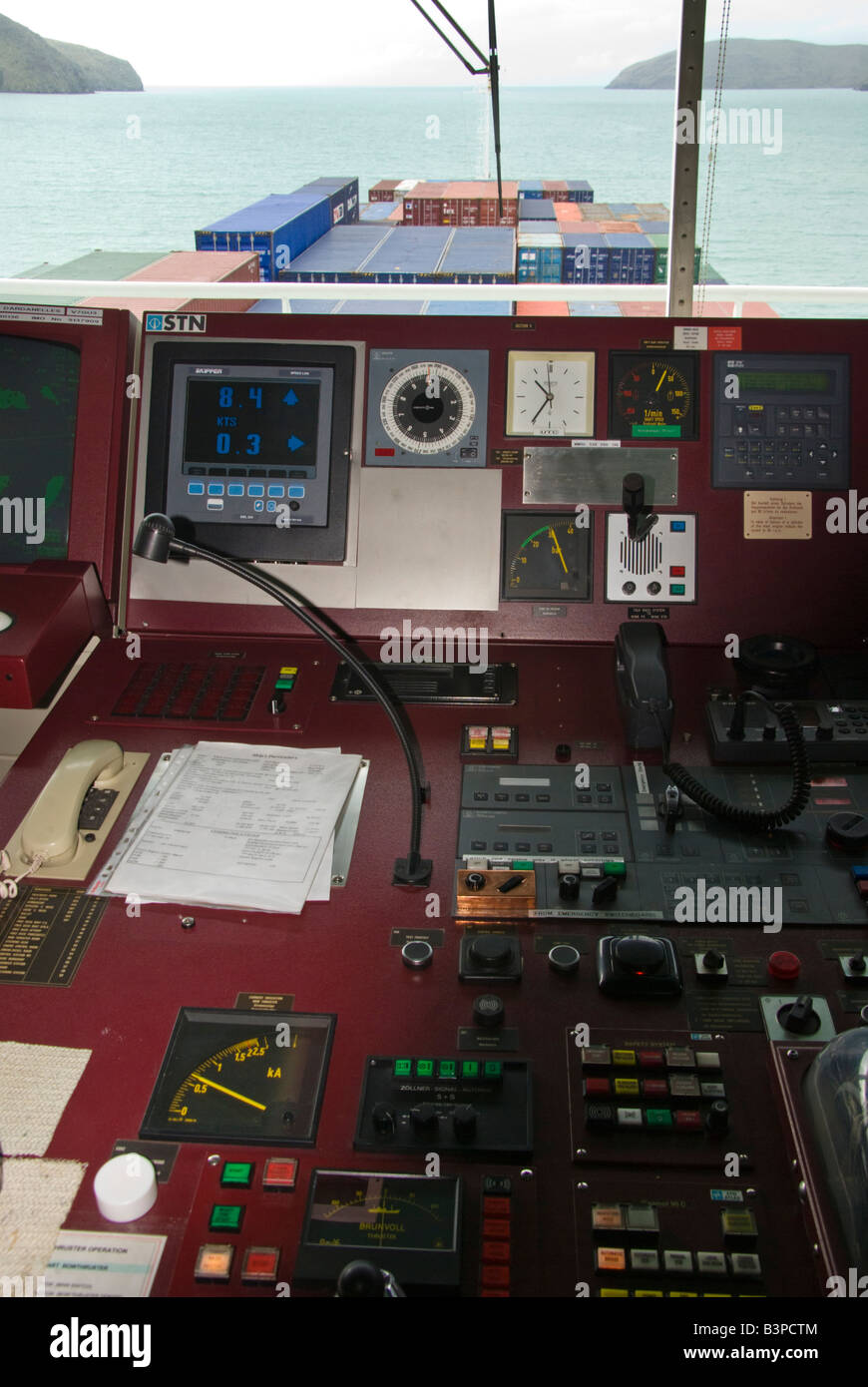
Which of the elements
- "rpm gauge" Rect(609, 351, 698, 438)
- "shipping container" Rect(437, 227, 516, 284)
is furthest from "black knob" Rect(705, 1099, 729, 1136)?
"shipping container" Rect(437, 227, 516, 284)

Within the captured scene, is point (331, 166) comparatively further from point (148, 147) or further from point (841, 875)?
point (841, 875)

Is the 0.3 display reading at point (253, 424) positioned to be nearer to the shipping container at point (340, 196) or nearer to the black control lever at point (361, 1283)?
the black control lever at point (361, 1283)

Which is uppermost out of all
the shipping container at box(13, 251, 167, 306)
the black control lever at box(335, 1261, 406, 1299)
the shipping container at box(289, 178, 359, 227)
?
the shipping container at box(289, 178, 359, 227)

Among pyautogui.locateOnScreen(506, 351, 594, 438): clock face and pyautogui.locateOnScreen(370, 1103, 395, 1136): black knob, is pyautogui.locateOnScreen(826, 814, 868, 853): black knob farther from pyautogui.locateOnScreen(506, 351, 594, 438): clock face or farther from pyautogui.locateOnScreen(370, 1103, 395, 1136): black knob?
pyautogui.locateOnScreen(506, 351, 594, 438): clock face

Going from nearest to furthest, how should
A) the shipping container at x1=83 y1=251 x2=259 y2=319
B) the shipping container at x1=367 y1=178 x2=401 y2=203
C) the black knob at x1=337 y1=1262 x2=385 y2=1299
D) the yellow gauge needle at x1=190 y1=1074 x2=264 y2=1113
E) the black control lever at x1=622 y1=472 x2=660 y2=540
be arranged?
the black knob at x1=337 y1=1262 x2=385 y2=1299 < the yellow gauge needle at x1=190 y1=1074 x2=264 y2=1113 < the black control lever at x1=622 y1=472 x2=660 y2=540 < the shipping container at x1=83 y1=251 x2=259 y2=319 < the shipping container at x1=367 y1=178 x2=401 y2=203

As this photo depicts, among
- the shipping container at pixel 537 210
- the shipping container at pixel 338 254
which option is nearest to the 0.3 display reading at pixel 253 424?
the shipping container at pixel 338 254

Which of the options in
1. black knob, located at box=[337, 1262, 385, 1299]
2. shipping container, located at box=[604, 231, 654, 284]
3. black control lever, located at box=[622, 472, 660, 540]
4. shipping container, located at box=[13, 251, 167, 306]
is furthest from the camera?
shipping container, located at box=[13, 251, 167, 306]

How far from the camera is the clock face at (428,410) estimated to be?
201 cm

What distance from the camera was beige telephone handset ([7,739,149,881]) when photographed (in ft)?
4.64

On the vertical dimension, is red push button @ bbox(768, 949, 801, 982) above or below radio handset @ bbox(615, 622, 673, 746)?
below

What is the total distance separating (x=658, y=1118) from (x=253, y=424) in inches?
61.6

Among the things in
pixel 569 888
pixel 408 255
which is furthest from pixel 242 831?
pixel 408 255

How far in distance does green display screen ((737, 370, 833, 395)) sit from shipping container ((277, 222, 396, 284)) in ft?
51.4

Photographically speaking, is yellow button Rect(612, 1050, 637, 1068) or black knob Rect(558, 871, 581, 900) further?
black knob Rect(558, 871, 581, 900)
